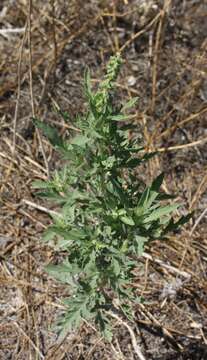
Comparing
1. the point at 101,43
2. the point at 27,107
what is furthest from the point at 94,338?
the point at 101,43

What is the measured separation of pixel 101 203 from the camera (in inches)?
85.3

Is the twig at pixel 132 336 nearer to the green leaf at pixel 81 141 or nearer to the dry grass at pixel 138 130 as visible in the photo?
the dry grass at pixel 138 130

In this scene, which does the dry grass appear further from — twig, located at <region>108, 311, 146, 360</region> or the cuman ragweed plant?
the cuman ragweed plant

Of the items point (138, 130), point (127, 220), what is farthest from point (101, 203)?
point (138, 130)

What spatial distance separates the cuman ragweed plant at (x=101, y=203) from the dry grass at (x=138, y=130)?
1.78 ft

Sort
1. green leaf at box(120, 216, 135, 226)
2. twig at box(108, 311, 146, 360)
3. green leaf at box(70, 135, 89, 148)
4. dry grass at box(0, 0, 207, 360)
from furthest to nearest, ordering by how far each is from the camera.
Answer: dry grass at box(0, 0, 207, 360) < twig at box(108, 311, 146, 360) < green leaf at box(120, 216, 135, 226) < green leaf at box(70, 135, 89, 148)

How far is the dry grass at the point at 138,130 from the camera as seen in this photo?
9.45ft

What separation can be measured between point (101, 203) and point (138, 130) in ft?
4.78

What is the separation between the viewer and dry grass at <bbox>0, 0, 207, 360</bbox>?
288 cm

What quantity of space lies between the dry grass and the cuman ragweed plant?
0.54 meters

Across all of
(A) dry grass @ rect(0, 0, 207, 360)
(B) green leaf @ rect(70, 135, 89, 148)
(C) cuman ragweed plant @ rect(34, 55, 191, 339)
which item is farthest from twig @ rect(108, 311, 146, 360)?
(B) green leaf @ rect(70, 135, 89, 148)

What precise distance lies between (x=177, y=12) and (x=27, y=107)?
125 centimetres

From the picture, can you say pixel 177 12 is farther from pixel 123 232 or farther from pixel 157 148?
pixel 123 232

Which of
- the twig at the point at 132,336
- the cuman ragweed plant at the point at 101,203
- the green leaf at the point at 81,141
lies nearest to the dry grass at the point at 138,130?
the twig at the point at 132,336
